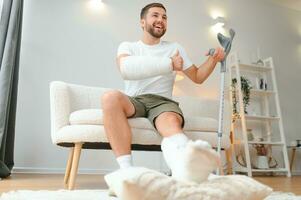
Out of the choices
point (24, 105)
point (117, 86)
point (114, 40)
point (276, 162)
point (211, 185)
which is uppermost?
point (114, 40)

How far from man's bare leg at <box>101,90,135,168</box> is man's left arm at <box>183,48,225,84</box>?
0.61m

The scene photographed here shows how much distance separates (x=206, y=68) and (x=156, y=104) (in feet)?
1.35

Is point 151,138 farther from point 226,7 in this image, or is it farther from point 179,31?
point 226,7

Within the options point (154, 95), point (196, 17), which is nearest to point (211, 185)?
point (154, 95)

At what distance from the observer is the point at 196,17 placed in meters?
3.89

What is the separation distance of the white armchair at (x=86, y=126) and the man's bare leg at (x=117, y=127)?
0.27m

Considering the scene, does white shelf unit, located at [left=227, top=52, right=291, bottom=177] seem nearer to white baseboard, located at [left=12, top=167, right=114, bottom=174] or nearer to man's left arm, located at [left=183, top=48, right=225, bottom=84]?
white baseboard, located at [left=12, top=167, right=114, bottom=174]

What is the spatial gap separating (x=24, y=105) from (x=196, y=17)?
2.26 meters

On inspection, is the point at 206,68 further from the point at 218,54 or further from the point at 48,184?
the point at 48,184

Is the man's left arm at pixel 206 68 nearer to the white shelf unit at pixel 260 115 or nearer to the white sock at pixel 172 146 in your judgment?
the white sock at pixel 172 146

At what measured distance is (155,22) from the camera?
1806 millimetres

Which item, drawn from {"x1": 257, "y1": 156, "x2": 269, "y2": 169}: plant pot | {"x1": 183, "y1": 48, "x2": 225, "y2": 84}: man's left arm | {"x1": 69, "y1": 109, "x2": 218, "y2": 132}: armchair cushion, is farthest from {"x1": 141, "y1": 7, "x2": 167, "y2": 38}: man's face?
{"x1": 257, "y1": 156, "x2": 269, "y2": 169}: plant pot

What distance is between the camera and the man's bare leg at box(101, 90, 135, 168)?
1.24 meters

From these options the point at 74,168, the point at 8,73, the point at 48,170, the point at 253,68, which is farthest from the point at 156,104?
the point at 253,68
